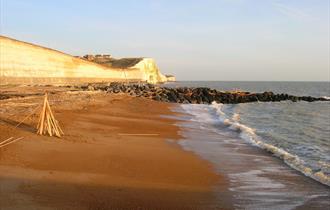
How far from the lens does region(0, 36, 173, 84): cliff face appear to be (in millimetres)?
46406

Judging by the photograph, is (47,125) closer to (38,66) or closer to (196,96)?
(196,96)

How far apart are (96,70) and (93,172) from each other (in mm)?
78564

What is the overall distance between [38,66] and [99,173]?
4898cm

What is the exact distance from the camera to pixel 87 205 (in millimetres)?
7027

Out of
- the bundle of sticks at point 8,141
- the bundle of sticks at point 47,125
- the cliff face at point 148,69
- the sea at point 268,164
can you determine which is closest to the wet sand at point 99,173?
the bundle of sticks at point 8,141

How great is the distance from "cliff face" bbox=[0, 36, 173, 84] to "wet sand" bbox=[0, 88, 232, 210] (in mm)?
33275

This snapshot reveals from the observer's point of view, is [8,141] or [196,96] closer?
[8,141]

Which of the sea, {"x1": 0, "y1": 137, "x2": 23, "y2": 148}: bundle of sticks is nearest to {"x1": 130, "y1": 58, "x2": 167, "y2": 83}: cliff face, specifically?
the sea

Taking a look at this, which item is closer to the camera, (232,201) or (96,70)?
(232,201)

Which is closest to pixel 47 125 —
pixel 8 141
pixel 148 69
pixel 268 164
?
pixel 8 141

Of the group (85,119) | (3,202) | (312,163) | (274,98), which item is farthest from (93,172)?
(274,98)

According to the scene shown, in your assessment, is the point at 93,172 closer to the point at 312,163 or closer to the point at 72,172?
the point at 72,172

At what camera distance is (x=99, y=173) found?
9242mm

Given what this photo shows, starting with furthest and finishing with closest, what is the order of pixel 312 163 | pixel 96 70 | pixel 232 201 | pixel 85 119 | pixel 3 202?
pixel 96 70 < pixel 85 119 < pixel 312 163 < pixel 232 201 < pixel 3 202
